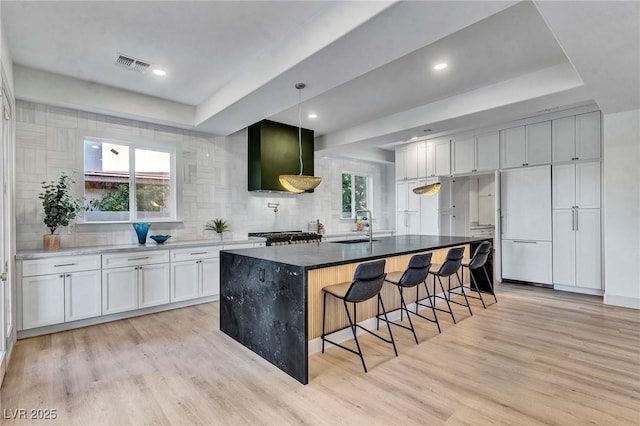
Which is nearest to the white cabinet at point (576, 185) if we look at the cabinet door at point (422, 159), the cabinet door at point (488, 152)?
the cabinet door at point (488, 152)

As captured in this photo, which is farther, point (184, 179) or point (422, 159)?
point (422, 159)

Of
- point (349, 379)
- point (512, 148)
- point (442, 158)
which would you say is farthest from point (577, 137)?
point (349, 379)

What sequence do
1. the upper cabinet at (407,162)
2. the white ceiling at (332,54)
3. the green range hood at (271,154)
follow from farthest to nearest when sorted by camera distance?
the upper cabinet at (407,162) → the green range hood at (271,154) → the white ceiling at (332,54)

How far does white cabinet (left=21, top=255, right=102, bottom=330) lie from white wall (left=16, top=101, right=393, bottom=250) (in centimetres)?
62

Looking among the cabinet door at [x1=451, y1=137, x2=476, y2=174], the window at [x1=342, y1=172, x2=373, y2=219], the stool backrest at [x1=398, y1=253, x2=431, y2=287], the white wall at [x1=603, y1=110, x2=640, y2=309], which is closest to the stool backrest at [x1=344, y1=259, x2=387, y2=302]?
the stool backrest at [x1=398, y1=253, x2=431, y2=287]

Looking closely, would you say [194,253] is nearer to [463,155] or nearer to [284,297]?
[284,297]

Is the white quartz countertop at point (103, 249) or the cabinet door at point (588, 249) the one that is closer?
the white quartz countertop at point (103, 249)

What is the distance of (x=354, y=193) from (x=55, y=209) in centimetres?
580

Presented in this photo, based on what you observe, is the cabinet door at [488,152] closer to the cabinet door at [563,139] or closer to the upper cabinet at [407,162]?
the cabinet door at [563,139]

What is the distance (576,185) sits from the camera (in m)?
4.90

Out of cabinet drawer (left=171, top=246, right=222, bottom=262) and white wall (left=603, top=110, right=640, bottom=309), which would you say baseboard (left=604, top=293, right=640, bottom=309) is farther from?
cabinet drawer (left=171, top=246, right=222, bottom=262)

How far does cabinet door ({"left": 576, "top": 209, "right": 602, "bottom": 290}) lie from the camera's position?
4699mm

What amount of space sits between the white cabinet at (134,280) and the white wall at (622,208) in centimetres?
576

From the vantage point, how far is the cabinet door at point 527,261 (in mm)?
5211
